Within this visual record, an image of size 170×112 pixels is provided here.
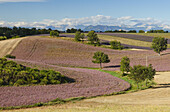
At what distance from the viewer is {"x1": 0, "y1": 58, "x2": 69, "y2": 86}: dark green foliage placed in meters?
30.2

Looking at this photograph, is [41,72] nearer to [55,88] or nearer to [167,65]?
[55,88]

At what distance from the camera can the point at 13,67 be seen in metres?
33.8

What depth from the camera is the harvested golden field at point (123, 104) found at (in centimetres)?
2171

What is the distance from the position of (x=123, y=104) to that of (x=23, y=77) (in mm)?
15145

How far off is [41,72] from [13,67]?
173 inches

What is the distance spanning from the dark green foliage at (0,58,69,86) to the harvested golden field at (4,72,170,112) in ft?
27.2

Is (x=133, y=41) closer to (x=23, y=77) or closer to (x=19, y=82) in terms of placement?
(x=23, y=77)

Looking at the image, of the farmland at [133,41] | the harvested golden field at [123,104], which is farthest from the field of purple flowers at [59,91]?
the farmland at [133,41]

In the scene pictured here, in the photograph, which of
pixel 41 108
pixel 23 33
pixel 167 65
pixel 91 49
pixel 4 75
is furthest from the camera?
pixel 23 33

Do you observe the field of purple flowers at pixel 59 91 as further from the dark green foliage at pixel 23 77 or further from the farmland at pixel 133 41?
the farmland at pixel 133 41

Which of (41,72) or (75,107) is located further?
(41,72)

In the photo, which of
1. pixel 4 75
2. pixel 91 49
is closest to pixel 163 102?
pixel 4 75

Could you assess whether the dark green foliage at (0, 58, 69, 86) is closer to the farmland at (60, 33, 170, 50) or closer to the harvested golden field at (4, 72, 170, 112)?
the harvested golden field at (4, 72, 170, 112)

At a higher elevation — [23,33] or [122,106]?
[23,33]
